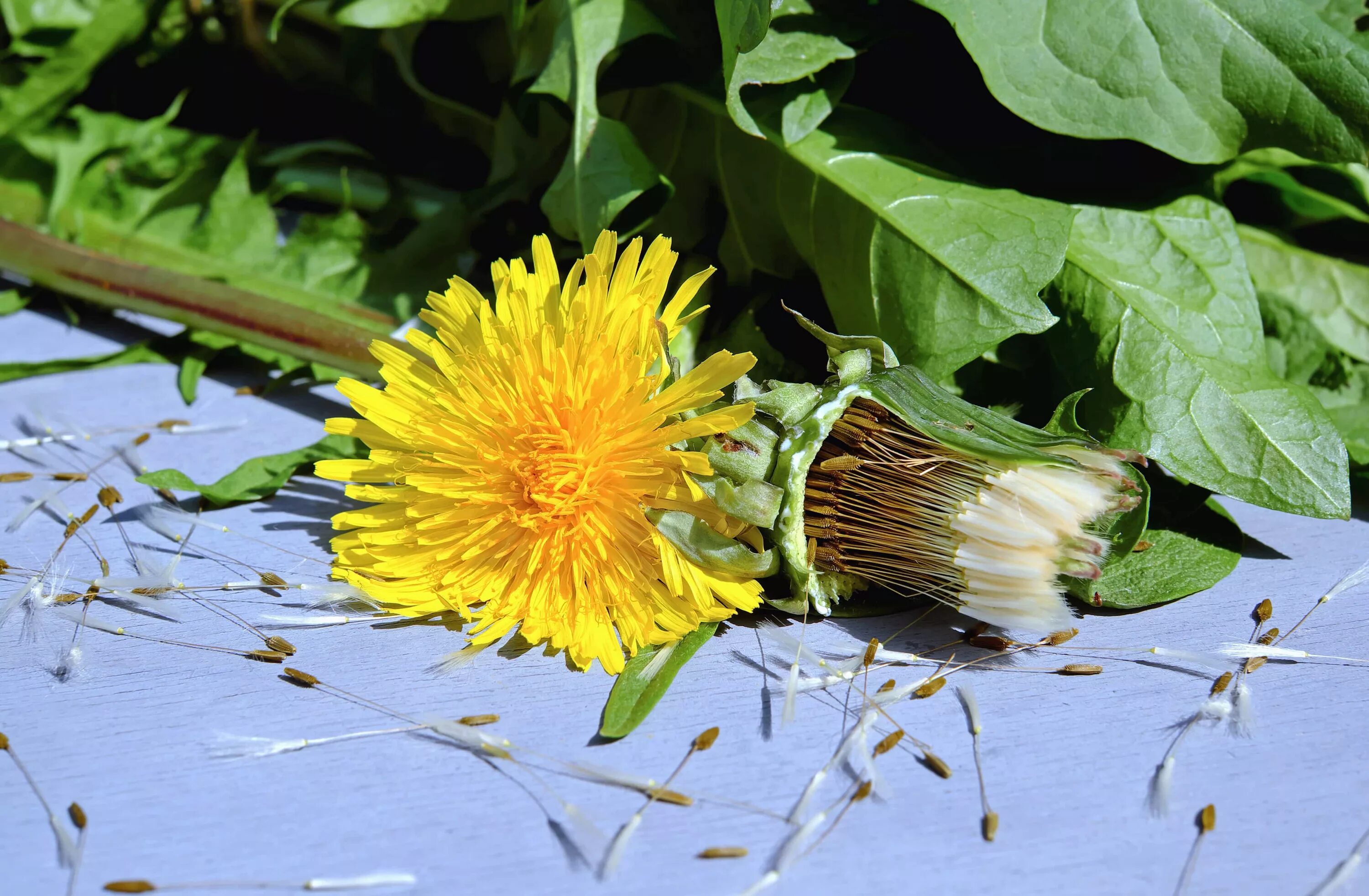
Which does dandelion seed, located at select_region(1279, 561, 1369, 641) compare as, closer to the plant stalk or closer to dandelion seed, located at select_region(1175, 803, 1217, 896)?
dandelion seed, located at select_region(1175, 803, 1217, 896)

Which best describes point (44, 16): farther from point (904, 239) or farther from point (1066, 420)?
point (1066, 420)

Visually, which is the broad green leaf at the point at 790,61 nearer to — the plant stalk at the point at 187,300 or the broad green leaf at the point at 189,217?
the plant stalk at the point at 187,300

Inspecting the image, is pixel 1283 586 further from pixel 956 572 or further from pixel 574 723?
pixel 574 723

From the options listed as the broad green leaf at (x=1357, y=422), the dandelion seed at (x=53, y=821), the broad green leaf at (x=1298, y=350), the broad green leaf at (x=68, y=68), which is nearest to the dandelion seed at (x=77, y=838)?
the dandelion seed at (x=53, y=821)

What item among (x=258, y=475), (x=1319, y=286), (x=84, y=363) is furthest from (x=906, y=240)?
(x=84, y=363)

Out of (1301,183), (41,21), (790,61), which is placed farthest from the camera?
(41,21)

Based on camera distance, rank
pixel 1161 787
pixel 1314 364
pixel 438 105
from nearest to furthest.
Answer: pixel 1161 787 → pixel 1314 364 → pixel 438 105

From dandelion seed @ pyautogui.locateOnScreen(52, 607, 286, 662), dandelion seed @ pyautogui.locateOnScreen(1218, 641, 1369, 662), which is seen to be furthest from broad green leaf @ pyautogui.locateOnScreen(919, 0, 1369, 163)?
dandelion seed @ pyautogui.locateOnScreen(52, 607, 286, 662)

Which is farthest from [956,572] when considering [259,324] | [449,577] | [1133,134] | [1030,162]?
[259,324]
